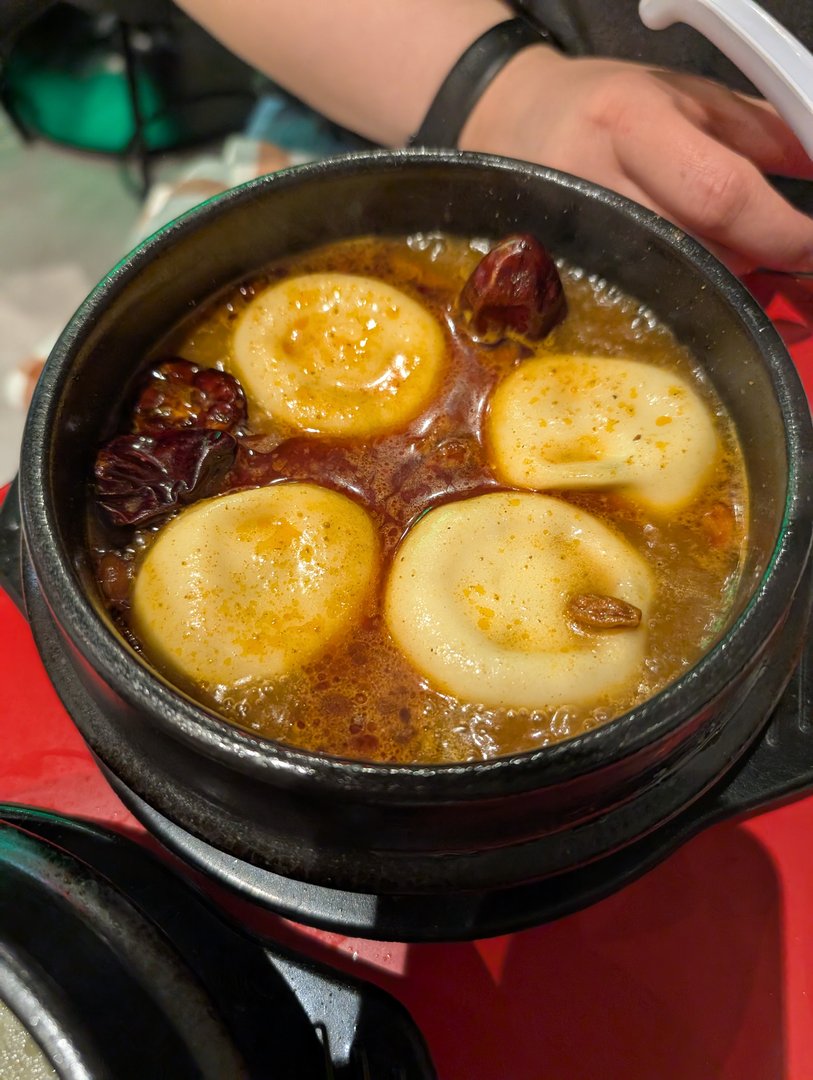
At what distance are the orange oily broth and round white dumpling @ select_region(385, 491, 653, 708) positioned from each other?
0.08ft

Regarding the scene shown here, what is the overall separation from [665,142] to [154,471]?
4.03 feet

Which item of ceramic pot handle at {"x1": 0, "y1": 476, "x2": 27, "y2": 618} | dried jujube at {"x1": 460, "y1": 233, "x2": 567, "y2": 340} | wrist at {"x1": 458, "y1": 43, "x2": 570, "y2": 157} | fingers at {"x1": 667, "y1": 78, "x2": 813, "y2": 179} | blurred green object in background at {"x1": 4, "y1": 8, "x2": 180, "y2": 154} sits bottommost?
ceramic pot handle at {"x1": 0, "y1": 476, "x2": 27, "y2": 618}

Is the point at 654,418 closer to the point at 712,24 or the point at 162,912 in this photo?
the point at 712,24

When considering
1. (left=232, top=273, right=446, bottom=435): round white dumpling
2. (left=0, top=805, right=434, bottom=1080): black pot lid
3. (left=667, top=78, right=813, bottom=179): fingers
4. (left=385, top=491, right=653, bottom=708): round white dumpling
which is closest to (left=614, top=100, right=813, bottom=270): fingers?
(left=667, top=78, right=813, bottom=179): fingers

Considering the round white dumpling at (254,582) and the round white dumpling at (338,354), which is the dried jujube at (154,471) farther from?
the round white dumpling at (338,354)

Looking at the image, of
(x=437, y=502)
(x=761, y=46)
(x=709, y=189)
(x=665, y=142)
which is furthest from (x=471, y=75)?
(x=437, y=502)

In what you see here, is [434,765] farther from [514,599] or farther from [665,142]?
[665,142]

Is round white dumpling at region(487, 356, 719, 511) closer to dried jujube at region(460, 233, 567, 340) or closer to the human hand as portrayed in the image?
dried jujube at region(460, 233, 567, 340)

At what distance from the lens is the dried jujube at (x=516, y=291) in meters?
1.25

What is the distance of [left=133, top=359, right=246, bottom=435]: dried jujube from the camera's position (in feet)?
4.03

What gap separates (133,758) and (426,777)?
0.43m

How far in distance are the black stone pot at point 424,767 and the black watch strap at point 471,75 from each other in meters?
0.78

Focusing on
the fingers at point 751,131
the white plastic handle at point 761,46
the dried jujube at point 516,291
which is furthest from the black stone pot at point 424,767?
the fingers at point 751,131

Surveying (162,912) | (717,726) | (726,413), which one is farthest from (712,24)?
(162,912)
